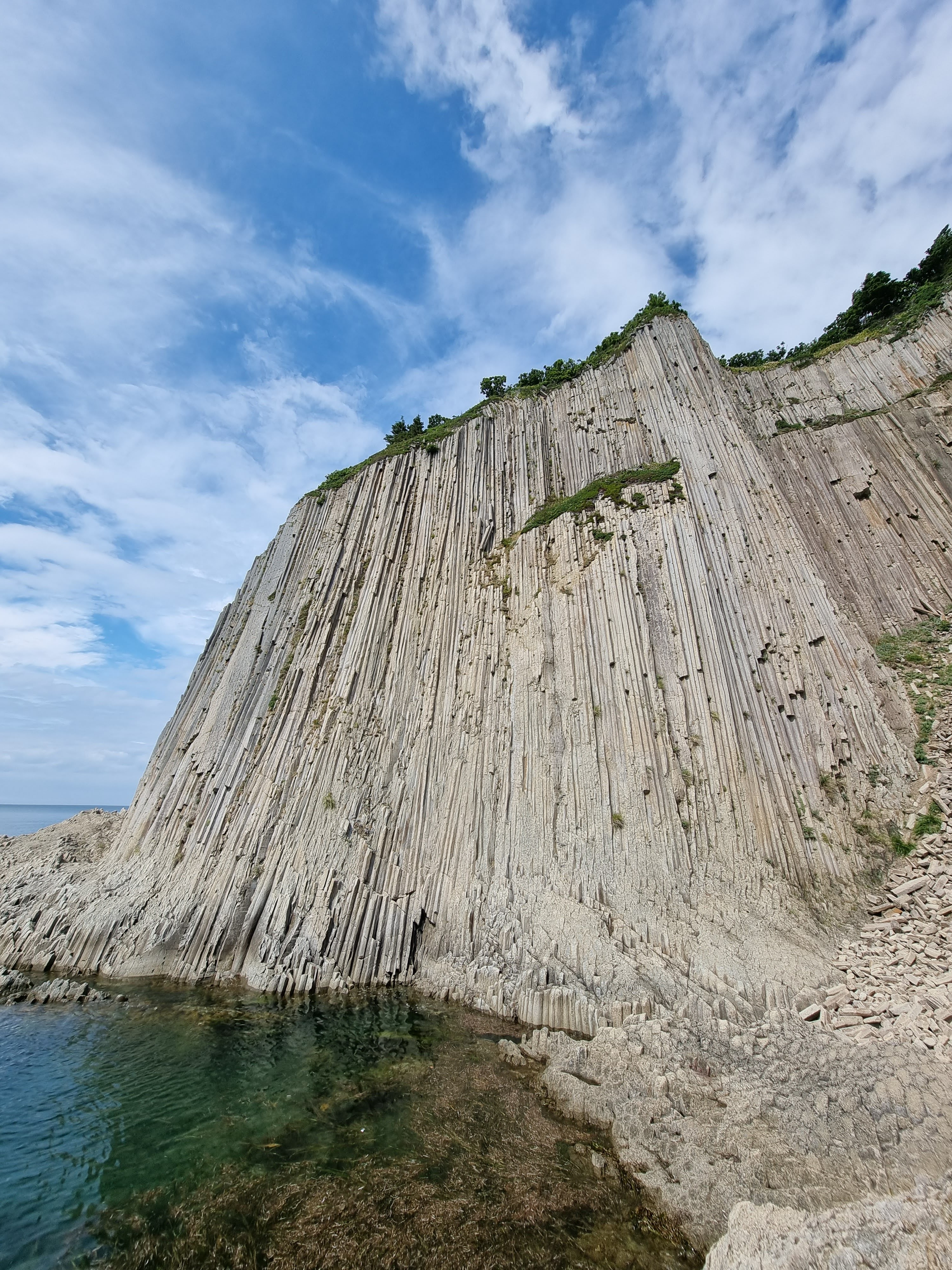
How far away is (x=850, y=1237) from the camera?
198 inches

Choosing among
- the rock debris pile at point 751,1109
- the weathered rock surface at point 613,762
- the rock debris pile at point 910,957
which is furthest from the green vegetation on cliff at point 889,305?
the rock debris pile at point 751,1109

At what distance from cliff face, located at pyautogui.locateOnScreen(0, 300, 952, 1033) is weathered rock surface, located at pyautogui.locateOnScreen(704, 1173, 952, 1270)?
18.9 ft

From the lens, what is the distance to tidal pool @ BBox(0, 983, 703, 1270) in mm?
6465

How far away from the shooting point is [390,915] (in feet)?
54.7

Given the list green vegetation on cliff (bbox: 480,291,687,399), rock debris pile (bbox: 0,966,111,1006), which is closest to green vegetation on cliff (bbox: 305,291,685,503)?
green vegetation on cliff (bbox: 480,291,687,399)

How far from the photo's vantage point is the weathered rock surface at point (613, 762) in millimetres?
9758

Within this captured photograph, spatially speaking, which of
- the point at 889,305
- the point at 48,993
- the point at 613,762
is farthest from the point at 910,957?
the point at 889,305

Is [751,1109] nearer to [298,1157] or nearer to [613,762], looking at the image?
[298,1157]

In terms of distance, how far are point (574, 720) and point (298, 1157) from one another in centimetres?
1268

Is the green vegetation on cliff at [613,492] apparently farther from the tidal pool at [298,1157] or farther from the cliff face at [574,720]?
the tidal pool at [298,1157]

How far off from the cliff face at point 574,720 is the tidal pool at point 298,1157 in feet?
10.9

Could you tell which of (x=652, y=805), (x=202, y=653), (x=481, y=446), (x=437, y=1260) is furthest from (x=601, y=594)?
(x=202, y=653)

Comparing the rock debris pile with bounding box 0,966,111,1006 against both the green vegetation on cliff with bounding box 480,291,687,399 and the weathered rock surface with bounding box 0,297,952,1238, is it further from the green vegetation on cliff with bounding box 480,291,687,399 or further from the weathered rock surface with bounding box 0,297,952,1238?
the green vegetation on cliff with bounding box 480,291,687,399

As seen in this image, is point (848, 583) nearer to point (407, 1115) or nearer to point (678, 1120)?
point (678, 1120)
